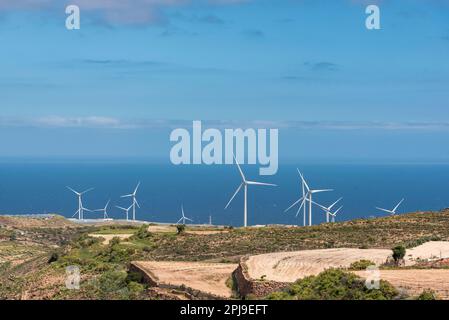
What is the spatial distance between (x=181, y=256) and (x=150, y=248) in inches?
242

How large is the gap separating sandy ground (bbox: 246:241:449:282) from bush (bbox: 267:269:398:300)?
14.4ft

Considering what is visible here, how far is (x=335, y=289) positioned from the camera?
3312 cm

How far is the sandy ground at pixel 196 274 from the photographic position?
133 ft

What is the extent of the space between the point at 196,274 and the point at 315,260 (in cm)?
619

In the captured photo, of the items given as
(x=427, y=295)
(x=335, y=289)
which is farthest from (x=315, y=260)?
(x=427, y=295)

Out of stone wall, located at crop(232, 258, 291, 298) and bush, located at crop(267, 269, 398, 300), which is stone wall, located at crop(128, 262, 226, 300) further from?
bush, located at crop(267, 269, 398, 300)

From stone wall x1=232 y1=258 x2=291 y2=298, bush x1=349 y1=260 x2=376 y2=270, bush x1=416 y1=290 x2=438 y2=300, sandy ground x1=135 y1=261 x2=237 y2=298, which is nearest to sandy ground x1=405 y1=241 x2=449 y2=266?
bush x1=349 y1=260 x2=376 y2=270

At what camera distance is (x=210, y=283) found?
4247 cm

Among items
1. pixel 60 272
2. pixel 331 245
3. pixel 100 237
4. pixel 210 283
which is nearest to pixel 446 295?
pixel 210 283

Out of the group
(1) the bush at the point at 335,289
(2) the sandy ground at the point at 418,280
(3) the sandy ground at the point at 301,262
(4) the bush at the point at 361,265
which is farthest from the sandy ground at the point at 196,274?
(2) the sandy ground at the point at 418,280

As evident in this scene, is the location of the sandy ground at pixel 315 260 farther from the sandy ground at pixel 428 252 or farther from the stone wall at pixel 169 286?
the stone wall at pixel 169 286

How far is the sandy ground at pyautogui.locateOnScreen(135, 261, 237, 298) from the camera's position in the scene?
4059cm

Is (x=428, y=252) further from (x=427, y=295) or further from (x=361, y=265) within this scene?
(x=427, y=295)
